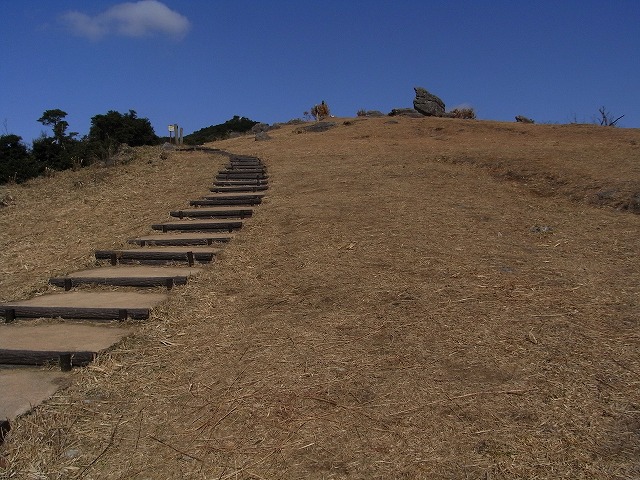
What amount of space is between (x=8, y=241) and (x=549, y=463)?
8.15 meters

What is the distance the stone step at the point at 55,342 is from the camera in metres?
3.79

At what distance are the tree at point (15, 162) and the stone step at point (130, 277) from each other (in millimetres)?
→ 8967

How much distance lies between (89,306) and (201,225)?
305 cm

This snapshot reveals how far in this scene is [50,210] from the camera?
10.0 meters

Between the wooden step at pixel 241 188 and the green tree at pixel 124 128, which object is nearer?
the wooden step at pixel 241 188

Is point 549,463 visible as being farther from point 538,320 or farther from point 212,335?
point 212,335

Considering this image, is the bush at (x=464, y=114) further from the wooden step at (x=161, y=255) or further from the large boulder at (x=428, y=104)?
the wooden step at (x=161, y=255)

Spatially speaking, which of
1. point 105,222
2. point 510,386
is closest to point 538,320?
point 510,386

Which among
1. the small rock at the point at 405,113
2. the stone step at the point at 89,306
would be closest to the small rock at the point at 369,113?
the small rock at the point at 405,113

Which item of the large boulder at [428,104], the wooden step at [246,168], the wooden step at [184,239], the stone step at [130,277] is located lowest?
the stone step at [130,277]

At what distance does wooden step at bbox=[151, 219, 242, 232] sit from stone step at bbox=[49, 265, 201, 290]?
161 cm

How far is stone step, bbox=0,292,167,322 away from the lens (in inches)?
181

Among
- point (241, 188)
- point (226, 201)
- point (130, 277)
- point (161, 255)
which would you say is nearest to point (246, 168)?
point (241, 188)

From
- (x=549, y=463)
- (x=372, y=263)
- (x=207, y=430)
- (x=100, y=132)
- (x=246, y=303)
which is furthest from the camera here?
(x=100, y=132)
